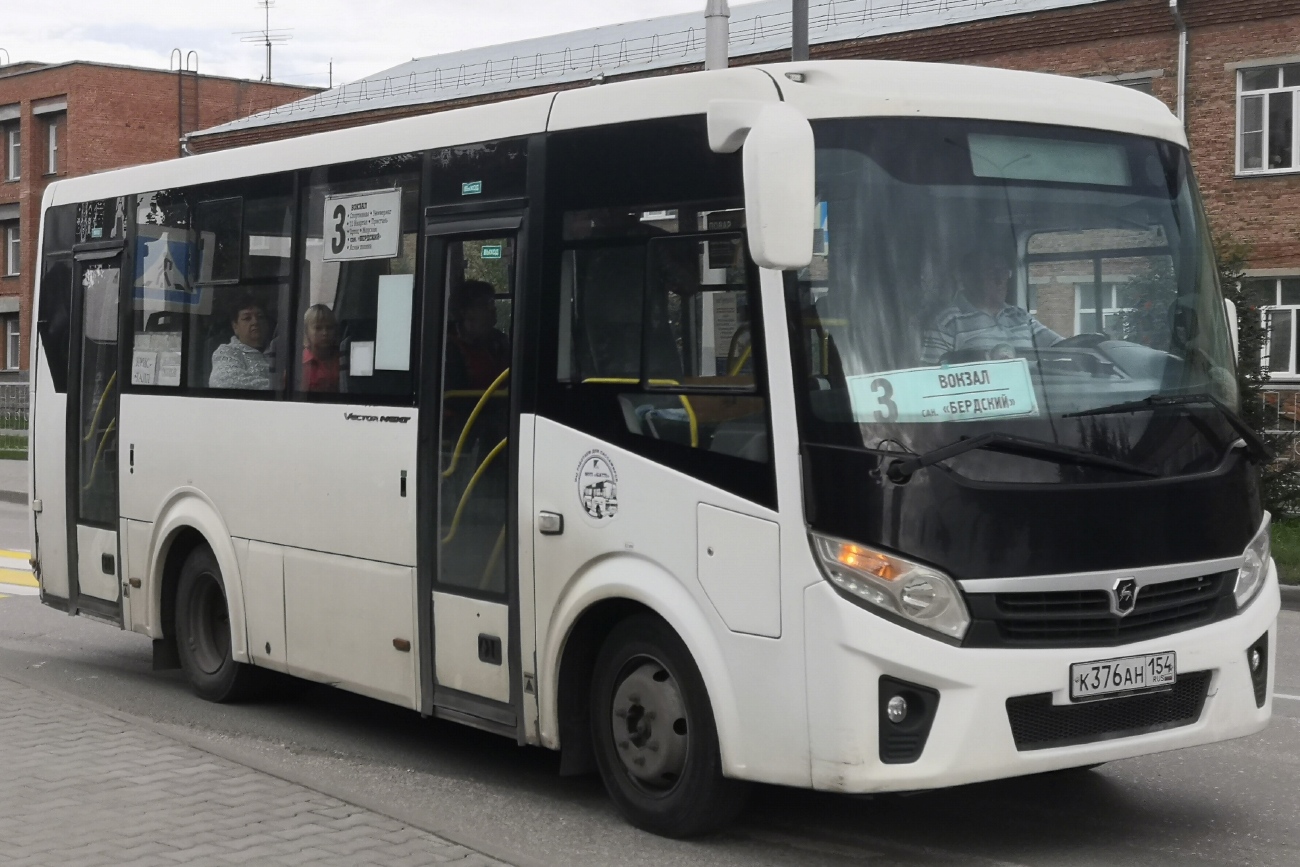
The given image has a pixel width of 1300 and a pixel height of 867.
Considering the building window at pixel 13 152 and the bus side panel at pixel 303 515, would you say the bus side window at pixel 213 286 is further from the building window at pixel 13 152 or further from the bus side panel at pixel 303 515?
the building window at pixel 13 152

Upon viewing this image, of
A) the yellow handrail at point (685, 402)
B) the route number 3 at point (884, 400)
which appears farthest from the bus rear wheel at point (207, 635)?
the route number 3 at point (884, 400)

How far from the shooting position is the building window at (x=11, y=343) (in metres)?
56.8

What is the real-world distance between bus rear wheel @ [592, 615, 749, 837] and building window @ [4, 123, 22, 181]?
55.1 meters

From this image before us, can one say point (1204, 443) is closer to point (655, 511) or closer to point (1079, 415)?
point (1079, 415)

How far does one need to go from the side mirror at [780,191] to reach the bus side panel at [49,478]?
628 cm

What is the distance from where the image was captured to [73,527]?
10367mm

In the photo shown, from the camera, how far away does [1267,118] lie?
3027 cm

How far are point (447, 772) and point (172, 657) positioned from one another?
279cm

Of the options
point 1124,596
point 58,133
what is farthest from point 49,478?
point 58,133

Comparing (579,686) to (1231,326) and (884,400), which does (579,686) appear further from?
(1231,326)

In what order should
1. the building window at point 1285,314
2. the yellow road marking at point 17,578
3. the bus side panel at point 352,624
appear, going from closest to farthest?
the bus side panel at point 352,624 → the yellow road marking at point 17,578 → the building window at point 1285,314

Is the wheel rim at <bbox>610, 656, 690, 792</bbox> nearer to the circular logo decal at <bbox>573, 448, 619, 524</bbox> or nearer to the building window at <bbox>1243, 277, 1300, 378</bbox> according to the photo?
the circular logo decal at <bbox>573, 448, 619, 524</bbox>

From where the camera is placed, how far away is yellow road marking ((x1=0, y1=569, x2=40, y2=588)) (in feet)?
49.1

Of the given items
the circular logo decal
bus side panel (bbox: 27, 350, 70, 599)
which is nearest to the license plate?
the circular logo decal
